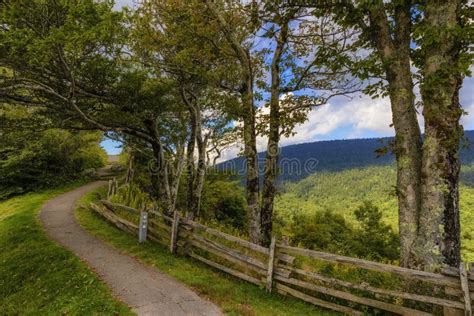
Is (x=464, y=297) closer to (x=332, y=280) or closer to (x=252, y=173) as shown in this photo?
(x=332, y=280)

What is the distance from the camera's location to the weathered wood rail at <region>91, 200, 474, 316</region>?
557 centimetres

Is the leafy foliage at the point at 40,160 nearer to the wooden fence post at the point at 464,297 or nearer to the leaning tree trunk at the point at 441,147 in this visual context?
the leaning tree trunk at the point at 441,147

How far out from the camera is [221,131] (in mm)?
21422

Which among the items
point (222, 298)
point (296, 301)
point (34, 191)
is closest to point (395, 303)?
point (296, 301)

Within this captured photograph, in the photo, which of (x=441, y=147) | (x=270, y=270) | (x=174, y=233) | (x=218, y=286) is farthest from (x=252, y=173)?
(x=441, y=147)

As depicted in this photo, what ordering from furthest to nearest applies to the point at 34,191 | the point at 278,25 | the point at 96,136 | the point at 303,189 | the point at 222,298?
the point at 303,189, the point at 96,136, the point at 34,191, the point at 278,25, the point at 222,298

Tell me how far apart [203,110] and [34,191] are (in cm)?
1647

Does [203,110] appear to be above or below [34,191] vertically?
above

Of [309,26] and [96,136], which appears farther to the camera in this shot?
[96,136]

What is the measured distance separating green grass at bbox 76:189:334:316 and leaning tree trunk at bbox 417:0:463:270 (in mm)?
2752

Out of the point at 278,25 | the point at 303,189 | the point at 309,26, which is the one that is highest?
the point at 309,26

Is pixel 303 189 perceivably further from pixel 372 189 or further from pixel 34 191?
pixel 34 191

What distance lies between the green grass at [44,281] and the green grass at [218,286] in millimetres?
1828

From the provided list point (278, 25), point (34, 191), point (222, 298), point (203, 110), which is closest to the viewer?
point (222, 298)
